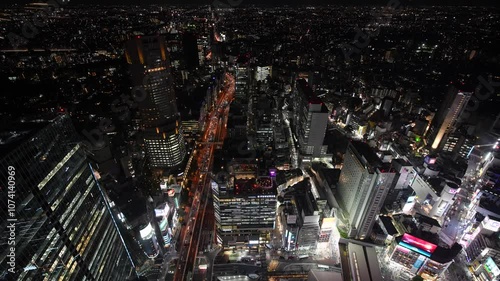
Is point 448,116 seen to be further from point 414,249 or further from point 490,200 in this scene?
point 414,249

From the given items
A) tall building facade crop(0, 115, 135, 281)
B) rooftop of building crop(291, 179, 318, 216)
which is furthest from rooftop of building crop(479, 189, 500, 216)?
tall building facade crop(0, 115, 135, 281)

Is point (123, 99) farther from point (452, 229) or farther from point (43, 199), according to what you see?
point (452, 229)

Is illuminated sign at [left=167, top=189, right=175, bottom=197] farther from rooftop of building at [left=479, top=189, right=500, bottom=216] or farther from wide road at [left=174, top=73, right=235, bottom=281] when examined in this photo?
rooftop of building at [left=479, top=189, right=500, bottom=216]

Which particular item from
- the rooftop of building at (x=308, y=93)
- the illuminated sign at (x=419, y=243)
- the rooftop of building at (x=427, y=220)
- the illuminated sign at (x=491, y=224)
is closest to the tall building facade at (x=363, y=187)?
the illuminated sign at (x=419, y=243)

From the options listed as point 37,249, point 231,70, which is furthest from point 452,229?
point 231,70

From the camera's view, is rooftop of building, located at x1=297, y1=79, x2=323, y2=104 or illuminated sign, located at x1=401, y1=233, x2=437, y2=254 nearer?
illuminated sign, located at x1=401, y1=233, x2=437, y2=254

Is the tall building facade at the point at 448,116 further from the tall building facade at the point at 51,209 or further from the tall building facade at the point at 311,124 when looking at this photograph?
the tall building facade at the point at 51,209
